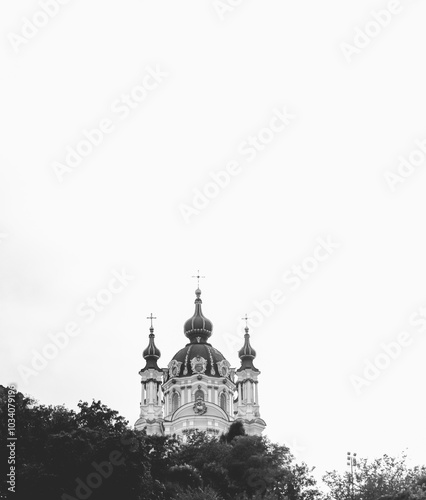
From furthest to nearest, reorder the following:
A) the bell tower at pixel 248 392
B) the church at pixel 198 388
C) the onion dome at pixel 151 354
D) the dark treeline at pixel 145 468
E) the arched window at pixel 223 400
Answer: the onion dome at pixel 151 354 → the arched window at pixel 223 400 → the bell tower at pixel 248 392 → the church at pixel 198 388 → the dark treeline at pixel 145 468

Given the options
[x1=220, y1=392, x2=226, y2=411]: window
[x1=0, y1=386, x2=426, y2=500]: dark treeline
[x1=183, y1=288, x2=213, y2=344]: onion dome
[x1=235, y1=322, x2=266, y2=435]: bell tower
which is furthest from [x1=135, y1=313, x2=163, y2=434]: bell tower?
[x1=0, y1=386, x2=426, y2=500]: dark treeline

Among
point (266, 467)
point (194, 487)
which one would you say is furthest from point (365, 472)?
point (194, 487)

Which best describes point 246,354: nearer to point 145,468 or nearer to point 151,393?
point 151,393

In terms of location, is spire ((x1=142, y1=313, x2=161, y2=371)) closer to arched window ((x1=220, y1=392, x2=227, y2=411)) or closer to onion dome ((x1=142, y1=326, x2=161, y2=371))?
onion dome ((x1=142, y1=326, x2=161, y2=371))

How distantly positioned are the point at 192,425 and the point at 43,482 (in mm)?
60930

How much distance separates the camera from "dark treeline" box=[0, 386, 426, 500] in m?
48.3

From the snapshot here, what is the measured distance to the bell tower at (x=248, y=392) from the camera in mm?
111875

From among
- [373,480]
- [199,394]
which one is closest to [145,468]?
[373,480]

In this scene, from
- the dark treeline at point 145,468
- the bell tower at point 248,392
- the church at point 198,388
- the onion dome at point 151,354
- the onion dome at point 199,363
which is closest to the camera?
the dark treeline at point 145,468

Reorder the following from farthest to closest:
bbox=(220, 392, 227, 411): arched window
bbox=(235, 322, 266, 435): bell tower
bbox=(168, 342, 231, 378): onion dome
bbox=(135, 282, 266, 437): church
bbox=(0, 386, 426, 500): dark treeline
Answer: bbox=(168, 342, 231, 378): onion dome
bbox=(220, 392, 227, 411): arched window
bbox=(235, 322, 266, 435): bell tower
bbox=(135, 282, 266, 437): church
bbox=(0, 386, 426, 500): dark treeline

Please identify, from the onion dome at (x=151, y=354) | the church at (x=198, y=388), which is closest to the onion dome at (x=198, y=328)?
the church at (x=198, y=388)

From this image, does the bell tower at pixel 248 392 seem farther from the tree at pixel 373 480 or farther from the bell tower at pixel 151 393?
the tree at pixel 373 480

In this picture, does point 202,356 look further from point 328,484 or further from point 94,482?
point 94,482

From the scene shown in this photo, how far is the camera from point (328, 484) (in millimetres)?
62062
